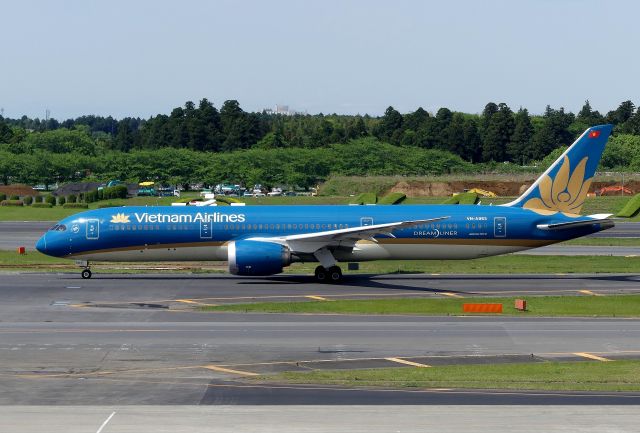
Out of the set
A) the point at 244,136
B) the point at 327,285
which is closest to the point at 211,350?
the point at 327,285

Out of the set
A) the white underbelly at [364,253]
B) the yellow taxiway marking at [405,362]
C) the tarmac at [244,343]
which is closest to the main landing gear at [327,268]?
the white underbelly at [364,253]

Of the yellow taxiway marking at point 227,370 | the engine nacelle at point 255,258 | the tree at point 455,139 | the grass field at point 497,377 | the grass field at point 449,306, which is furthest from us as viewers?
the tree at point 455,139

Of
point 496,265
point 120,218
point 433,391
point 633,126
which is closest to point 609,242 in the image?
point 496,265

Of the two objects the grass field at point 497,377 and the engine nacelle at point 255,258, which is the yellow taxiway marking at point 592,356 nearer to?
the grass field at point 497,377

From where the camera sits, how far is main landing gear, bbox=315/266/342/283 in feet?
166

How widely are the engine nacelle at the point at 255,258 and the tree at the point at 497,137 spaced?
146 meters

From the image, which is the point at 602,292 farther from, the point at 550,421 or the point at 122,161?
the point at 122,161

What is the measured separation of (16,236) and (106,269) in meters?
28.0

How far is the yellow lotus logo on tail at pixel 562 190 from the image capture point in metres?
52.1

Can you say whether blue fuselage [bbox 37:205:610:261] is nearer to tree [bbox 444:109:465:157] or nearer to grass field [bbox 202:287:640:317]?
grass field [bbox 202:287:640:317]

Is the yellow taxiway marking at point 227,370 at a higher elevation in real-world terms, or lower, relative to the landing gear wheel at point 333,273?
lower

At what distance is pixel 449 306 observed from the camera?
41.4 m

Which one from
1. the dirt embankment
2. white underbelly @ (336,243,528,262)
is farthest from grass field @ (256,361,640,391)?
the dirt embankment

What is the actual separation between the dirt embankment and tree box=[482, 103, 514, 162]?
193 ft
